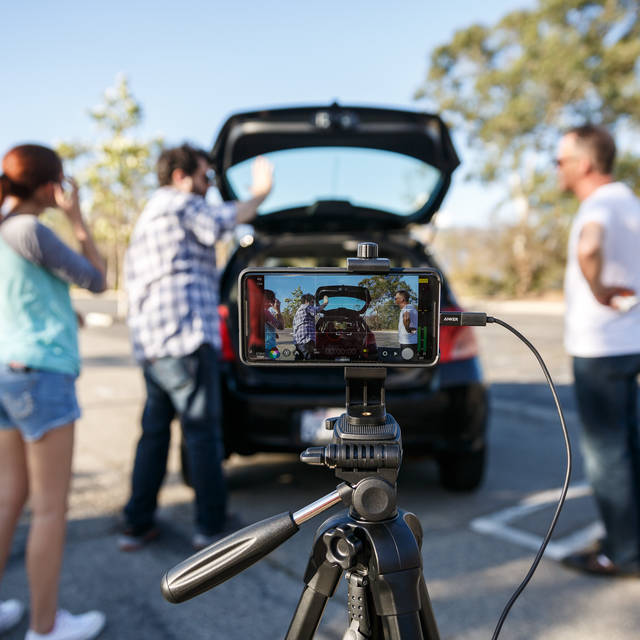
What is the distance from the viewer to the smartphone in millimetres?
1013

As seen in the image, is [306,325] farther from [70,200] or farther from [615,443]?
[615,443]

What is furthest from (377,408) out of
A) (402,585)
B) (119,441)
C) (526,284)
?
(526,284)

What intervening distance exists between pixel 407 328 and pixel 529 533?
7.66ft

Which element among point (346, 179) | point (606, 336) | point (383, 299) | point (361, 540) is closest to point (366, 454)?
point (361, 540)

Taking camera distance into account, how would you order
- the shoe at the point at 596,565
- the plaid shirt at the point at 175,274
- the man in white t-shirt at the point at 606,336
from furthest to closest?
1. the plaid shirt at the point at 175,274
2. the shoe at the point at 596,565
3. the man in white t-shirt at the point at 606,336

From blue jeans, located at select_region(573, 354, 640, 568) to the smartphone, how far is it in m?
1.69

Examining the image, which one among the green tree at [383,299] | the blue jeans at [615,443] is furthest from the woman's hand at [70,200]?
the blue jeans at [615,443]

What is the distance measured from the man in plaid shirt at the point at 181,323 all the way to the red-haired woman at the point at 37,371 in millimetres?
610

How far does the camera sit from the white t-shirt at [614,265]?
2.36 metres

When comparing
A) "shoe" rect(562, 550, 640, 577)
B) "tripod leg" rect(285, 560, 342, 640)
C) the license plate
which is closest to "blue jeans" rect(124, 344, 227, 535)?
the license plate

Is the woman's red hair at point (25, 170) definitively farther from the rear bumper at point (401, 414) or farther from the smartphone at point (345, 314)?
the rear bumper at point (401, 414)

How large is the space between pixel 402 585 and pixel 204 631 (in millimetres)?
1424

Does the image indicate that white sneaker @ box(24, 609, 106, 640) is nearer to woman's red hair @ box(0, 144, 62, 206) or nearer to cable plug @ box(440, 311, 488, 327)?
woman's red hair @ box(0, 144, 62, 206)

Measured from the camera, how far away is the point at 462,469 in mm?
3375
